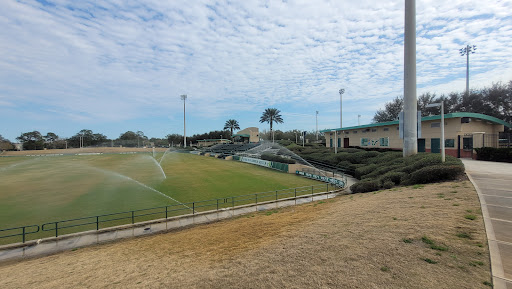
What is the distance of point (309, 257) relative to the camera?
6160 millimetres

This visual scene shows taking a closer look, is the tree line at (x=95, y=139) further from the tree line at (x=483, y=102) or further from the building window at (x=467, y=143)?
the building window at (x=467, y=143)

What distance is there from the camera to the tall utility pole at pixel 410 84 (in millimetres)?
24145

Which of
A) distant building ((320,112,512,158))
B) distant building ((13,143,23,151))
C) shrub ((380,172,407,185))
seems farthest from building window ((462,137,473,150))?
distant building ((13,143,23,151))

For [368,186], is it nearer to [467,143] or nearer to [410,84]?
[410,84]

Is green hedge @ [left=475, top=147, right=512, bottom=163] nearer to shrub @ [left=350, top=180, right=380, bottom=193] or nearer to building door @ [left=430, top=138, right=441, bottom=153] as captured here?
building door @ [left=430, top=138, right=441, bottom=153]

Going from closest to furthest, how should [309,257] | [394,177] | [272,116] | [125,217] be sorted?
[309,257] → [125,217] → [394,177] → [272,116]

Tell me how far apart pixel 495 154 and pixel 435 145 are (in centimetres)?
669

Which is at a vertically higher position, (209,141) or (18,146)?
(209,141)

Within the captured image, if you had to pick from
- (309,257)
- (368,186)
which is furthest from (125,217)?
(368,186)

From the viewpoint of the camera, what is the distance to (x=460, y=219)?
24.8 ft

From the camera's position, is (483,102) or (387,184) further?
(483,102)

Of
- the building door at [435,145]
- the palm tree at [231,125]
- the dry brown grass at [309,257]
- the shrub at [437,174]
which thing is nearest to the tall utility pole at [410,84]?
the building door at [435,145]

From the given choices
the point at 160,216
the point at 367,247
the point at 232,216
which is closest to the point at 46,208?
the point at 160,216

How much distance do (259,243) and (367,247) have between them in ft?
11.5
